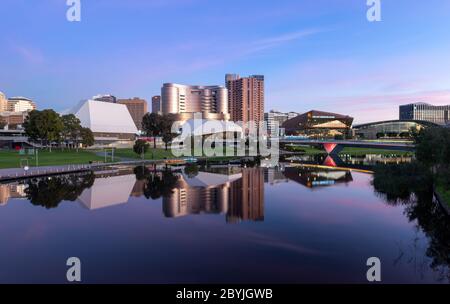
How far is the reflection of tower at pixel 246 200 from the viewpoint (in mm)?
22844

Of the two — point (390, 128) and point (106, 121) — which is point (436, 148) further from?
point (390, 128)

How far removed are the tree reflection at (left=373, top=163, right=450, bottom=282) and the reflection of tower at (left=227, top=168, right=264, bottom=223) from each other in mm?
9871

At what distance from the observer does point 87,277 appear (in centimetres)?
1312

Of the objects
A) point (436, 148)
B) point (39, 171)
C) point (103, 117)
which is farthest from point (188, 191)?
point (103, 117)

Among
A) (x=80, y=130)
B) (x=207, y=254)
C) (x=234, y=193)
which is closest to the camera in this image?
(x=207, y=254)

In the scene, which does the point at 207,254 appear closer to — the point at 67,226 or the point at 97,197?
the point at 67,226

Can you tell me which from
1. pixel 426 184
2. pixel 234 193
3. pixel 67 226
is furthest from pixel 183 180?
pixel 426 184

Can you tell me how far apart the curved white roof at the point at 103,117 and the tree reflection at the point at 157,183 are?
68.4 metres

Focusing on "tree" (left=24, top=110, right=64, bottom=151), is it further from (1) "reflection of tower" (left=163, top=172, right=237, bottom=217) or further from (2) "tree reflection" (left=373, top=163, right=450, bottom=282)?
(2) "tree reflection" (left=373, top=163, right=450, bottom=282)

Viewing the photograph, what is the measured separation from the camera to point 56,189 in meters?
32.4

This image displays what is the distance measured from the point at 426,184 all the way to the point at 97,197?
3100cm

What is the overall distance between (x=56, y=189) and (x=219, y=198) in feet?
53.3

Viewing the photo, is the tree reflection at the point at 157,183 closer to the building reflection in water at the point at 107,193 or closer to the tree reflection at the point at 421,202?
the building reflection in water at the point at 107,193

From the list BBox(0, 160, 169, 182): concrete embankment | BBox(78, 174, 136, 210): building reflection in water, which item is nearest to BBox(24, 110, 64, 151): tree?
BBox(0, 160, 169, 182): concrete embankment
